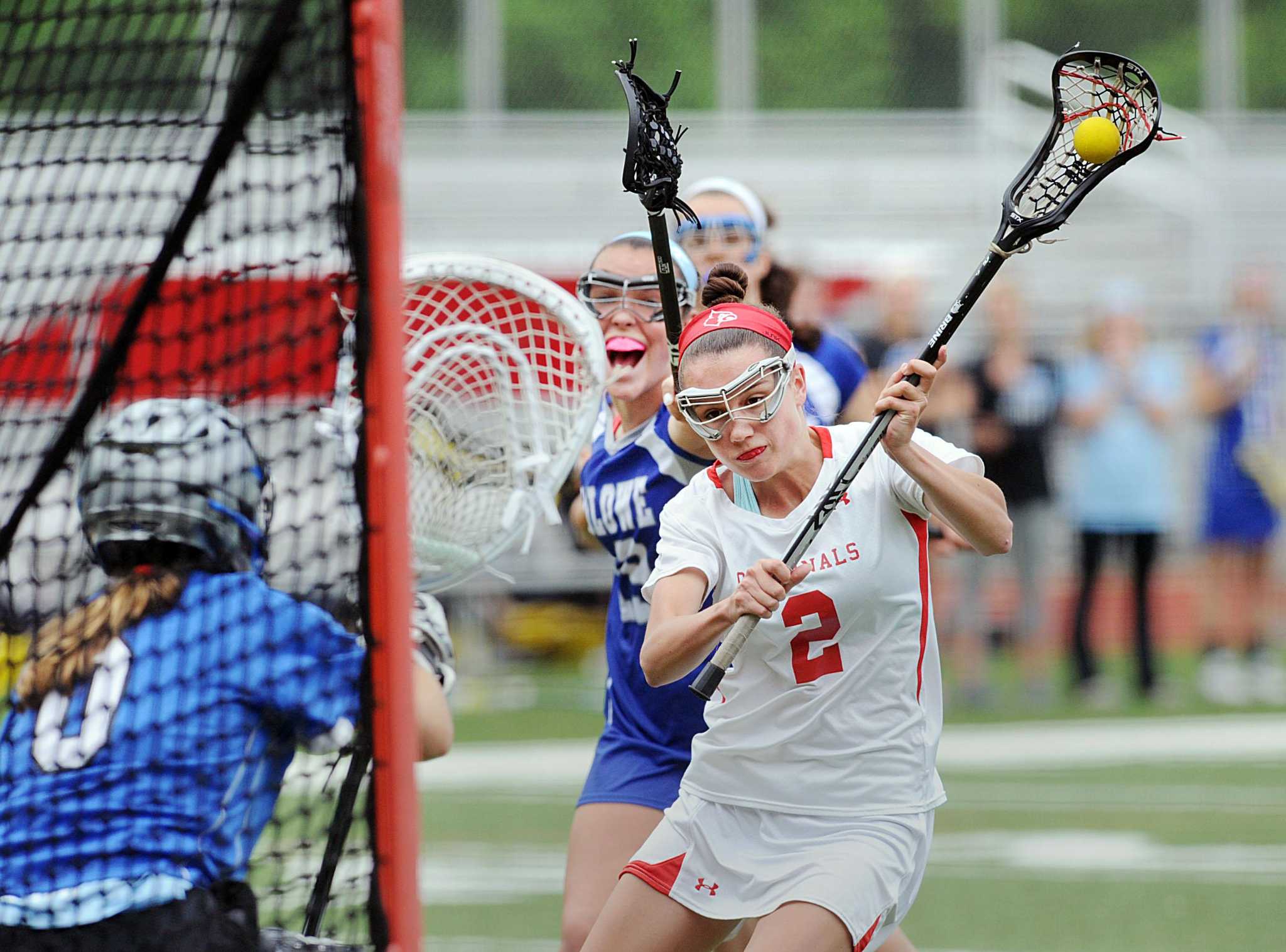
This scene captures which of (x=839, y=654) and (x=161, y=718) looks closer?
(x=161, y=718)

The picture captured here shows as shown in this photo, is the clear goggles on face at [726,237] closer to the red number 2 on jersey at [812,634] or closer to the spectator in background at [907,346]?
the red number 2 on jersey at [812,634]

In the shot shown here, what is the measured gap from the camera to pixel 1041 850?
23.3ft

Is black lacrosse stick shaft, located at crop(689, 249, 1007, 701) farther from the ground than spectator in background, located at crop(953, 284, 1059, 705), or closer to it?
farther from the ground

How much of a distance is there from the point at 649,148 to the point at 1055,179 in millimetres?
876

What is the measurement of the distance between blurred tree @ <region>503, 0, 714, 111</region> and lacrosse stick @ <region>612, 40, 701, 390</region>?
13.3 meters

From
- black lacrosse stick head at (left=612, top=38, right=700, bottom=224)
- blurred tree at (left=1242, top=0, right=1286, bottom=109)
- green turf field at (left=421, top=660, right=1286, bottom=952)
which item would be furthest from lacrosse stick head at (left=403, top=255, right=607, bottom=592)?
blurred tree at (left=1242, top=0, right=1286, bottom=109)

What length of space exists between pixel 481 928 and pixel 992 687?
580cm

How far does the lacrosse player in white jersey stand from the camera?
3.49 meters

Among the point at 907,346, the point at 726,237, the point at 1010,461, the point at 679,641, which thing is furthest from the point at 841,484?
the point at 1010,461

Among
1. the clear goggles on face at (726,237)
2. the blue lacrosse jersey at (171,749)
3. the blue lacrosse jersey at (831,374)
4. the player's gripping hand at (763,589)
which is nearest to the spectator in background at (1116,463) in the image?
the blue lacrosse jersey at (831,374)

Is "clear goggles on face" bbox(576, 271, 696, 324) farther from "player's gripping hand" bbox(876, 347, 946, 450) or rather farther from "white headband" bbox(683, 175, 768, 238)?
"player's gripping hand" bbox(876, 347, 946, 450)

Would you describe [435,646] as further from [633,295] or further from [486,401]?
[633,295]

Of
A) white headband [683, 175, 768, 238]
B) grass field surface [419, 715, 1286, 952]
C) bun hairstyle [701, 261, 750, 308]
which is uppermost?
white headband [683, 175, 768, 238]

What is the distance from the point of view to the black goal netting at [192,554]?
2992 mm
